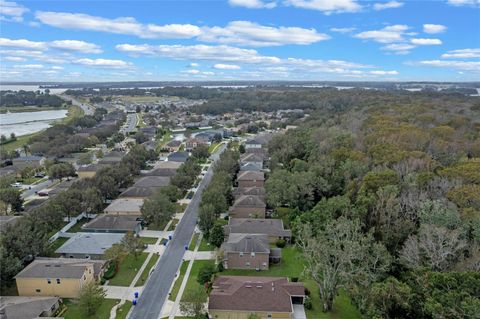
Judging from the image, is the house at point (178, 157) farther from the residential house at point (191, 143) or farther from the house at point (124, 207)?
the house at point (124, 207)

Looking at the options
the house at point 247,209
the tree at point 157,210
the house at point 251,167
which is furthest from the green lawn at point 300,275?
the house at point 251,167

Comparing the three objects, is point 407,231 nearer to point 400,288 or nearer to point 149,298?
point 400,288

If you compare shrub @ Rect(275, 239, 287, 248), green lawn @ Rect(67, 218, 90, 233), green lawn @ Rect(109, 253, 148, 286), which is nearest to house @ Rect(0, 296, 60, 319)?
green lawn @ Rect(109, 253, 148, 286)

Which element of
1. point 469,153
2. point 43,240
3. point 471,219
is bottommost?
point 43,240

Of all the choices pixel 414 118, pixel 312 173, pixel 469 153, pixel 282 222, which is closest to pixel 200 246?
pixel 282 222

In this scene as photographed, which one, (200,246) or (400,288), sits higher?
(400,288)

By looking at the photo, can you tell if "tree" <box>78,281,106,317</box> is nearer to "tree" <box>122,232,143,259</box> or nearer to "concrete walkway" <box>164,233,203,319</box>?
"concrete walkway" <box>164,233,203,319</box>
